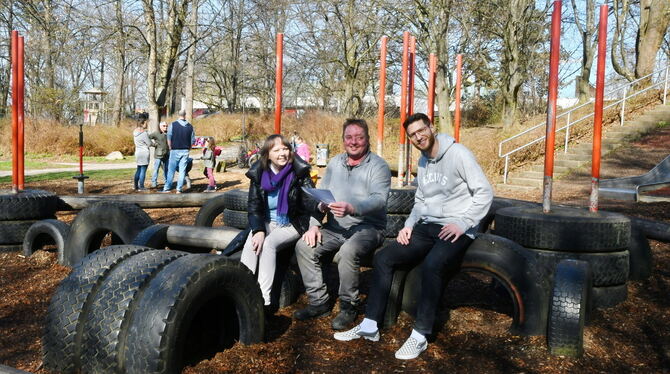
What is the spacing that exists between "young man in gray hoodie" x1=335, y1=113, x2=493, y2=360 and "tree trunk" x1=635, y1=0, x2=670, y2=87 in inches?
776

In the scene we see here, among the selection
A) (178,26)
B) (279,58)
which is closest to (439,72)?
(178,26)

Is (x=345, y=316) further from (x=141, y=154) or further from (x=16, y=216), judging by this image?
(x=141, y=154)

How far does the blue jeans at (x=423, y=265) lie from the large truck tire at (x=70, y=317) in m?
1.70

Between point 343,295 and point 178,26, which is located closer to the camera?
point 343,295

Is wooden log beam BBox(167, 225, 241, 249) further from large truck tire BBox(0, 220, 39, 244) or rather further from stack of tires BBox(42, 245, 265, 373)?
large truck tire BBox(0, 220, 39, 244)

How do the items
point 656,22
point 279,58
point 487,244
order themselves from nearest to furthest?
point 487,244, point 279,58, point 656,22

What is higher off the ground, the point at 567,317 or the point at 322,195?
the point at 322,195

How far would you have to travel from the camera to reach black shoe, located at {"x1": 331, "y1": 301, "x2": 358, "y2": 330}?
4228 millimetres

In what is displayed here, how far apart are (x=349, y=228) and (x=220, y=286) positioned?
1226 mm

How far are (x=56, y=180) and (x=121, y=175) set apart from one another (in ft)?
6.49

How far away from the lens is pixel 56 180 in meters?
15.2

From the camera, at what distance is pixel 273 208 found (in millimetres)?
4445

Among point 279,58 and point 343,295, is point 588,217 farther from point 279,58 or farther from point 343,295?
point 279,58

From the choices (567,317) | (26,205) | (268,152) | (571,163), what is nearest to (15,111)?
(26,205)
